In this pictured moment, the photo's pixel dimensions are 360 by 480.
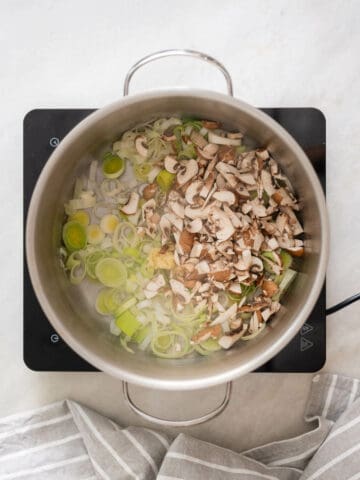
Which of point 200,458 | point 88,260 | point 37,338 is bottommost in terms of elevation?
point 200,458

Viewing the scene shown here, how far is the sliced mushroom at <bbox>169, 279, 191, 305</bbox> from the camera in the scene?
81cm

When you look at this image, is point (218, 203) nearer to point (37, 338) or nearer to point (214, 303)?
point (214, 303)

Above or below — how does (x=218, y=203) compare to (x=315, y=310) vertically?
above

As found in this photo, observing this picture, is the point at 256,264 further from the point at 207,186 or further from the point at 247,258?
the point at 207,186

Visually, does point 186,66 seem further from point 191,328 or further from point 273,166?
point 191,328

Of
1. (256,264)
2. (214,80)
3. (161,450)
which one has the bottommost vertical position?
(161,450)

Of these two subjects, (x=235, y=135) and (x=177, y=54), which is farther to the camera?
(x=235, y=135)

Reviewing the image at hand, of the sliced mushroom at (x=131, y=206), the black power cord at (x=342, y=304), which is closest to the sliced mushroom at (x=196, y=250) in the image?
the sliced mushroom at (x=131, y=206)

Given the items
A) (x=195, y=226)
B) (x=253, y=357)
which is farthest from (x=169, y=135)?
(x=253, y=357)

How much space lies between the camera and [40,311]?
824 mm

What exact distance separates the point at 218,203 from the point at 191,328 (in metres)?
0.19

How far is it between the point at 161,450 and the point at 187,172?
17.2 inches

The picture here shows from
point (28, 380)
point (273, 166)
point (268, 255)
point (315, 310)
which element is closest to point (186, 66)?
point (273, 166)

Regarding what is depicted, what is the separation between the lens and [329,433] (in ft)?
2.74
